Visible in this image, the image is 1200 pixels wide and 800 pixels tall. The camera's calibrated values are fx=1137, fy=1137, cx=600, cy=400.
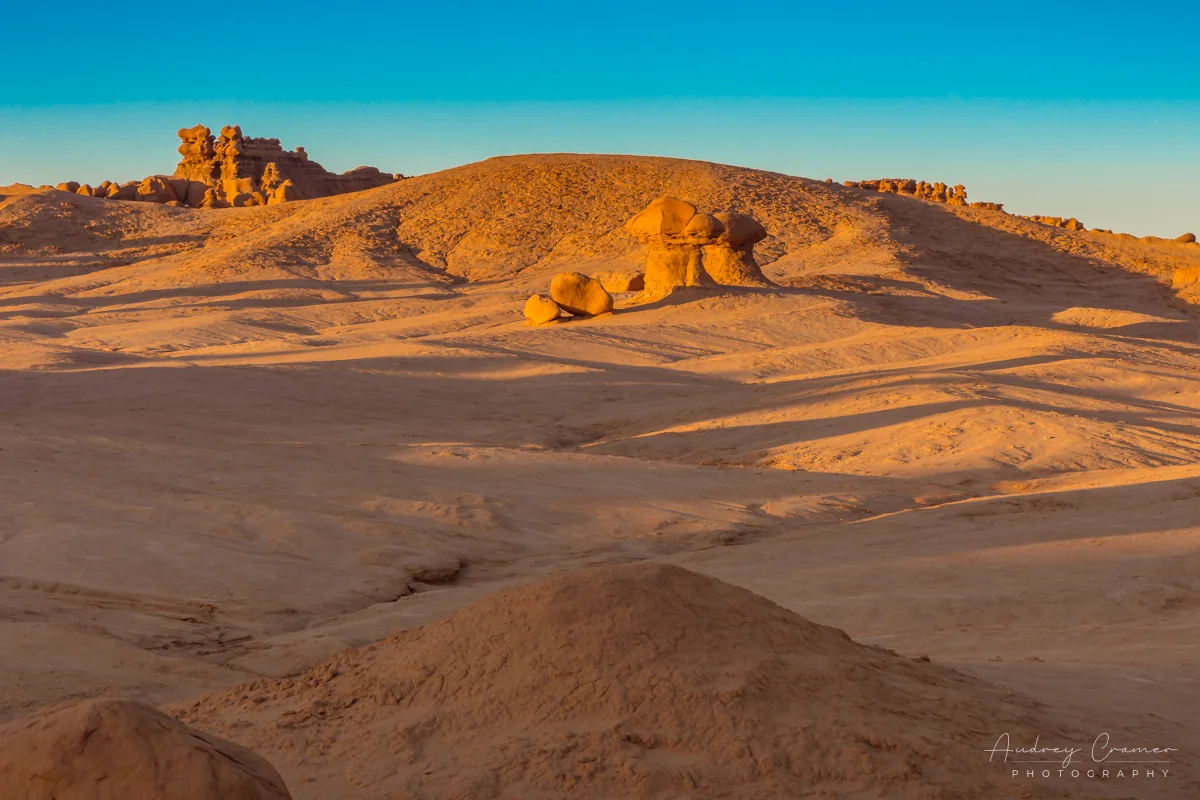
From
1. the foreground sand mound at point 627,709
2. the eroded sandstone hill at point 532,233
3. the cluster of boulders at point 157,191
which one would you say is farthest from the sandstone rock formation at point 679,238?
the cluster of boulders at point 157,191

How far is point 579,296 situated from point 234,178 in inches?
1617

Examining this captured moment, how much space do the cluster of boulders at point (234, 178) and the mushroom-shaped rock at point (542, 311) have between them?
3047 centimetres

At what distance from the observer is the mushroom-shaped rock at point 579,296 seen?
2506 centimetres

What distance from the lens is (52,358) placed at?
61.2 ft

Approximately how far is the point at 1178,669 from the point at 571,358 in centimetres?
1591

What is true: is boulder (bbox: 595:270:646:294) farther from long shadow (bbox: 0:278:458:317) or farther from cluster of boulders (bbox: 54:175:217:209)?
cluster of boulders (bbox: 54:175:217:209)

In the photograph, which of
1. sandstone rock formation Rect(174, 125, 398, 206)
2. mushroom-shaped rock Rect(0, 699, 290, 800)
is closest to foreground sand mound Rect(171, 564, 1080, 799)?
mushroom-shaped rock Rect(0, 699, 290, 800)

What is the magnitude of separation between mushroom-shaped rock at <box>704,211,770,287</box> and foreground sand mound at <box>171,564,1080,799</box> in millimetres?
23074

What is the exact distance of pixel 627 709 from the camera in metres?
4.25

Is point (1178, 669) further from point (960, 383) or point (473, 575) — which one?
point (960, 383)

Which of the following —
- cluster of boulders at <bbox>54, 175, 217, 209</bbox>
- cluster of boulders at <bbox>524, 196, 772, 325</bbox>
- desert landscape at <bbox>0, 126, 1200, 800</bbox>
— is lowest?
desert landscape at <bbox>0, 126, 1200, 800</bbox>

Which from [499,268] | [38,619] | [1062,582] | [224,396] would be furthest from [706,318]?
[38,619]

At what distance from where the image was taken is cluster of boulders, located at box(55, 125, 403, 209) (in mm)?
55094

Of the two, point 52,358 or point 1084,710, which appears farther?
point 52,358
